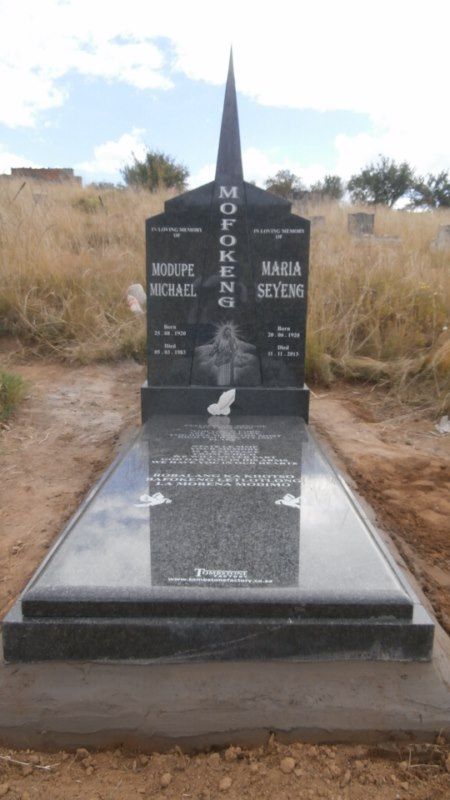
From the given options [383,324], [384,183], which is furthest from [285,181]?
[383,324]

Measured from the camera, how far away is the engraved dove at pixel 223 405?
141 inches

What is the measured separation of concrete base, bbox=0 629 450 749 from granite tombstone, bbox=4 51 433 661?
49mm

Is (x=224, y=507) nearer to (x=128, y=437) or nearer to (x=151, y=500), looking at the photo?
(x=151, y=500)

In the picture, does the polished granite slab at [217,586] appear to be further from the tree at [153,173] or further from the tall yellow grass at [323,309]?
the tree at [153,173]

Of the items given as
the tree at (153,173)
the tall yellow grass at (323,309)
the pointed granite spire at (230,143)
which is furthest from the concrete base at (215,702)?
the tree at (153,173)

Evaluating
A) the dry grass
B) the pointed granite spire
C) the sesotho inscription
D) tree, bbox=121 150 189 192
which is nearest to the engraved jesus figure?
the sesotho inscription

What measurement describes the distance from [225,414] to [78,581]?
1.90 m

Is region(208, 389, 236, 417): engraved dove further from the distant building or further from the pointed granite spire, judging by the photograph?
the distant building

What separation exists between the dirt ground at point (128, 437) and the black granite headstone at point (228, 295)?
447 millimetres

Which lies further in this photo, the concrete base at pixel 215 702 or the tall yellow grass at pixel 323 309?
the tall yellow grass at pixel 323 309

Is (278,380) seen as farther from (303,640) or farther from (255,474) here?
(303,640)

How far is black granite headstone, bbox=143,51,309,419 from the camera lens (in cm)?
348

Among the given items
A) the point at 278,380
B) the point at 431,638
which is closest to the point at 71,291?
the point at 278,380

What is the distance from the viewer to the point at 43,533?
2.61 m
